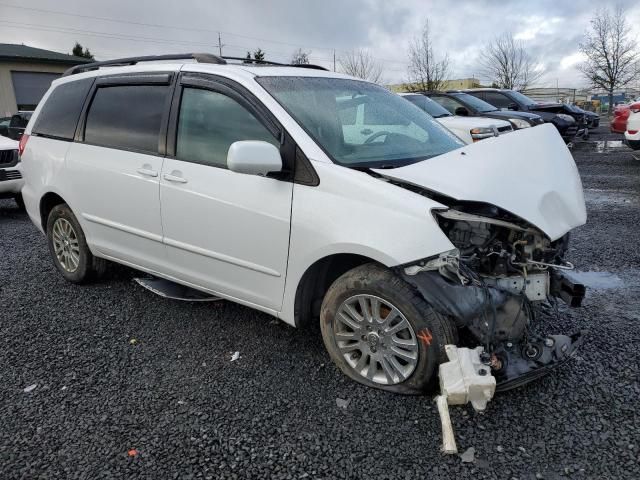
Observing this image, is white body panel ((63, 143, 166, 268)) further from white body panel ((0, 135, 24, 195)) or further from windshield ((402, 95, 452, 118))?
windshield ((402, 95, 452, 118))

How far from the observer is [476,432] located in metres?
2.62

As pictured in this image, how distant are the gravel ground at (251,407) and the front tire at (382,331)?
116 mm

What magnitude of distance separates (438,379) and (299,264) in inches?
39.0

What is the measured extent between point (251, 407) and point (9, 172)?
726 centimetres

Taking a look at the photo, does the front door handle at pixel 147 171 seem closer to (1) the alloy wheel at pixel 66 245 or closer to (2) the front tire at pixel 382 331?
(1) the alloy wheel at pixel 66 245

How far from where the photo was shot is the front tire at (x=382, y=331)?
2746 mm

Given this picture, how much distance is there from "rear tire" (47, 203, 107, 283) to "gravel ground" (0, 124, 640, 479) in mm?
421

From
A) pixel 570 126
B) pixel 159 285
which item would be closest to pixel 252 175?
pixel 159 285

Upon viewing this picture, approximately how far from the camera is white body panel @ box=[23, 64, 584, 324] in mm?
2766

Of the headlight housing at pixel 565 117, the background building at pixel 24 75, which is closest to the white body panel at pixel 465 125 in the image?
the headlight housing at pixel 565 117

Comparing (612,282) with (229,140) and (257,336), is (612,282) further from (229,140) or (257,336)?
(229,140)

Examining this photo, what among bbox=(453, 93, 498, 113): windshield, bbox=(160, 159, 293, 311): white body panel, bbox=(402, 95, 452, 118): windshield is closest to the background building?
bbox=(453, 93, 498, 113): windshield

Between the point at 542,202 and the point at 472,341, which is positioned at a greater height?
the point at 542,202

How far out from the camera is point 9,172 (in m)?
8.27
